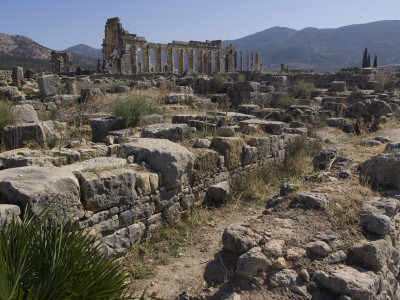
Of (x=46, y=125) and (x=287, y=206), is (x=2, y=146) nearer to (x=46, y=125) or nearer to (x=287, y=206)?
(x=46, y=125)

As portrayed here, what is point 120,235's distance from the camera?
16.6ft

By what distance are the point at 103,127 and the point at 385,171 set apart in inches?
236

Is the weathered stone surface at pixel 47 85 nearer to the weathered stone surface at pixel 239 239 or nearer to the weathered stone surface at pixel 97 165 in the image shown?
the weathered stone surface at pixel 97 165

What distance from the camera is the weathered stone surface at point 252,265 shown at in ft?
12.3

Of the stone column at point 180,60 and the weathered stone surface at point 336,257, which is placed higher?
the stone column at point 180,60

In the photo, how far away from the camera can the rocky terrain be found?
12.4 feet

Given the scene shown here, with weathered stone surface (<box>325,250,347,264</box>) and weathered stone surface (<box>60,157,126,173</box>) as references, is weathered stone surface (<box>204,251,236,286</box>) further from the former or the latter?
weathered stone surface (<box>60,157,126,173</box>)

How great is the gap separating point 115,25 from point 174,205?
3031cm

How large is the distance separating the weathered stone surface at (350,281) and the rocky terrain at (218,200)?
0.05 ft

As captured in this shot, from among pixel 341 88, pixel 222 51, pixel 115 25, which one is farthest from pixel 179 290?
pixel 222 51

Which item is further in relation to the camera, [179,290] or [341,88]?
[341,88]

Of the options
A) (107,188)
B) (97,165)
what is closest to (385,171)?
(107,188)

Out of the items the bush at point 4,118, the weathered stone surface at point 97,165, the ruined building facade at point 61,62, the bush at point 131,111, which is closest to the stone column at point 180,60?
the ruined building facade at point 61,62

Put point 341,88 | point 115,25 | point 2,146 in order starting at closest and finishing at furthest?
point 2,146, point 341,88, point 115,25
